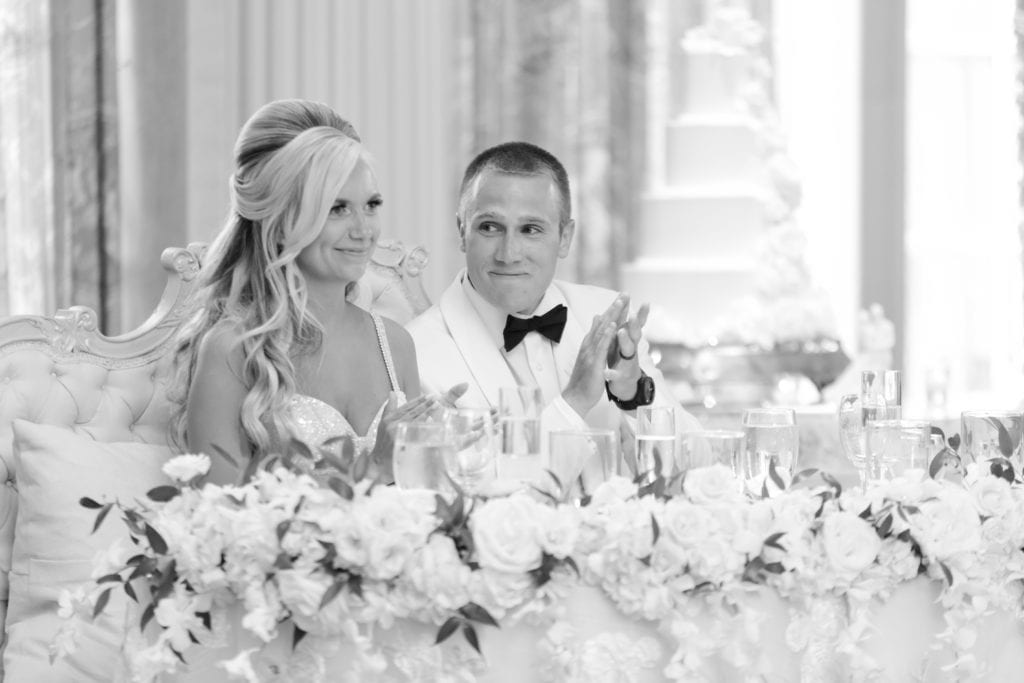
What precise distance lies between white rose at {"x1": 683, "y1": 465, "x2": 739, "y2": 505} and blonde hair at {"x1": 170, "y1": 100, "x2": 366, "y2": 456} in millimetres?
984

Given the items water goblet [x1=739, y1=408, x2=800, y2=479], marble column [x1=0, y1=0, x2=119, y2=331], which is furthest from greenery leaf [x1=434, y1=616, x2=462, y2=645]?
marble column [x1=0, y1=0, x2=119, y2=331]

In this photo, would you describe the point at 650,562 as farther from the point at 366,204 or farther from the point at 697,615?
the point at 366,204

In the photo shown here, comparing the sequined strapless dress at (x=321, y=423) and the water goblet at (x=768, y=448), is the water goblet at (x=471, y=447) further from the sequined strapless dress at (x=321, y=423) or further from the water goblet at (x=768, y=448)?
the sequined strapless dress at (x=321, y=423)

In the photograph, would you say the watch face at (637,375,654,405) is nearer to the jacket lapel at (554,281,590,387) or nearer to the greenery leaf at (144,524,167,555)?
the jacket lapel at (554,281,590,387)

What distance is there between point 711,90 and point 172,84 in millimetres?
2454

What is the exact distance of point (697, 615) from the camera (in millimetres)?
1882

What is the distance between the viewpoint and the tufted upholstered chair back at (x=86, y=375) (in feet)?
9.65

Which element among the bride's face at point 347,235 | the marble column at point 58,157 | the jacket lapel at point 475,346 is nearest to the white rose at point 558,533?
the bride's face at point 347,235

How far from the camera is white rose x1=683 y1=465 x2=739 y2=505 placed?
1.90 m

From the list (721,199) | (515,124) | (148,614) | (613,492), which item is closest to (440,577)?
(613,492)

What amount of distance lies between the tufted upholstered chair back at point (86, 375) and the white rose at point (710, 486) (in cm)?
150

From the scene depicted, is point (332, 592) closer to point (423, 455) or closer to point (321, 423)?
point (423, 455)

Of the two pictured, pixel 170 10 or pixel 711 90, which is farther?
pixel 711 90

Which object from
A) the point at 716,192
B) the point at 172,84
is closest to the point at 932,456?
the point at 172,84
